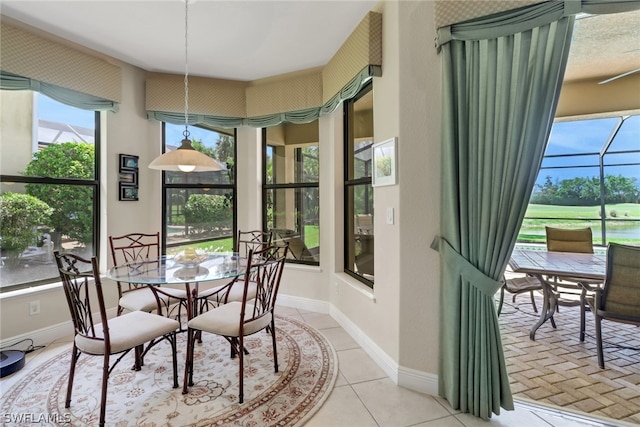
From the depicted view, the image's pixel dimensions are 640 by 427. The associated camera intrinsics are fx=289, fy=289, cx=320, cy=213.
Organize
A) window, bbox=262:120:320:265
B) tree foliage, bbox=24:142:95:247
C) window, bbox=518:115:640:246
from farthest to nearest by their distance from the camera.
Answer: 1. window, bbox=518:115:640:246
2. window, bbox=262:120:320:265
3. tree foliage, bbox=24:142:95:247

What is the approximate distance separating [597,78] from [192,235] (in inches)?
212

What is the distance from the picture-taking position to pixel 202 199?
3934 millimetres

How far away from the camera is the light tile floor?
1.70 m

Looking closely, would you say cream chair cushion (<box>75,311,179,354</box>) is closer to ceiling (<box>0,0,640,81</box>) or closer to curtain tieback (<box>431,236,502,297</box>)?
curtain tieback (<box>431,236,502,297</box>)

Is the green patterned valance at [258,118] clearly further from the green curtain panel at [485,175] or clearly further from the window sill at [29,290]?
the window sill at [29,290]

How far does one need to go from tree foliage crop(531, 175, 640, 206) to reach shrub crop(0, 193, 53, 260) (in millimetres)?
5693

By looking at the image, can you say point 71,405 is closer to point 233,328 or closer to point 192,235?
point 233,328

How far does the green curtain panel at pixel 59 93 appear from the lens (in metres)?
2.50

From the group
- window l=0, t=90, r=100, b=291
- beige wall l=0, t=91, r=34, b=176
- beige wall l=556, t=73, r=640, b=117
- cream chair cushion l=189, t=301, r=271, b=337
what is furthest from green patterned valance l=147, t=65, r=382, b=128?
beige wall l=556, t=73, r=640, b=117

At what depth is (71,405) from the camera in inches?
72.2

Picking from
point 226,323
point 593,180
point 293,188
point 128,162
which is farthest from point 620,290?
point 128,162

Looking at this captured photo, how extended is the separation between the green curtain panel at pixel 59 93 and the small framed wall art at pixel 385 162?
9.70 ft

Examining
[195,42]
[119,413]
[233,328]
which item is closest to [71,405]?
[119,413]

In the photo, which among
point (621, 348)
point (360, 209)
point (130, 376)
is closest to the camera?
point (130, 376)
